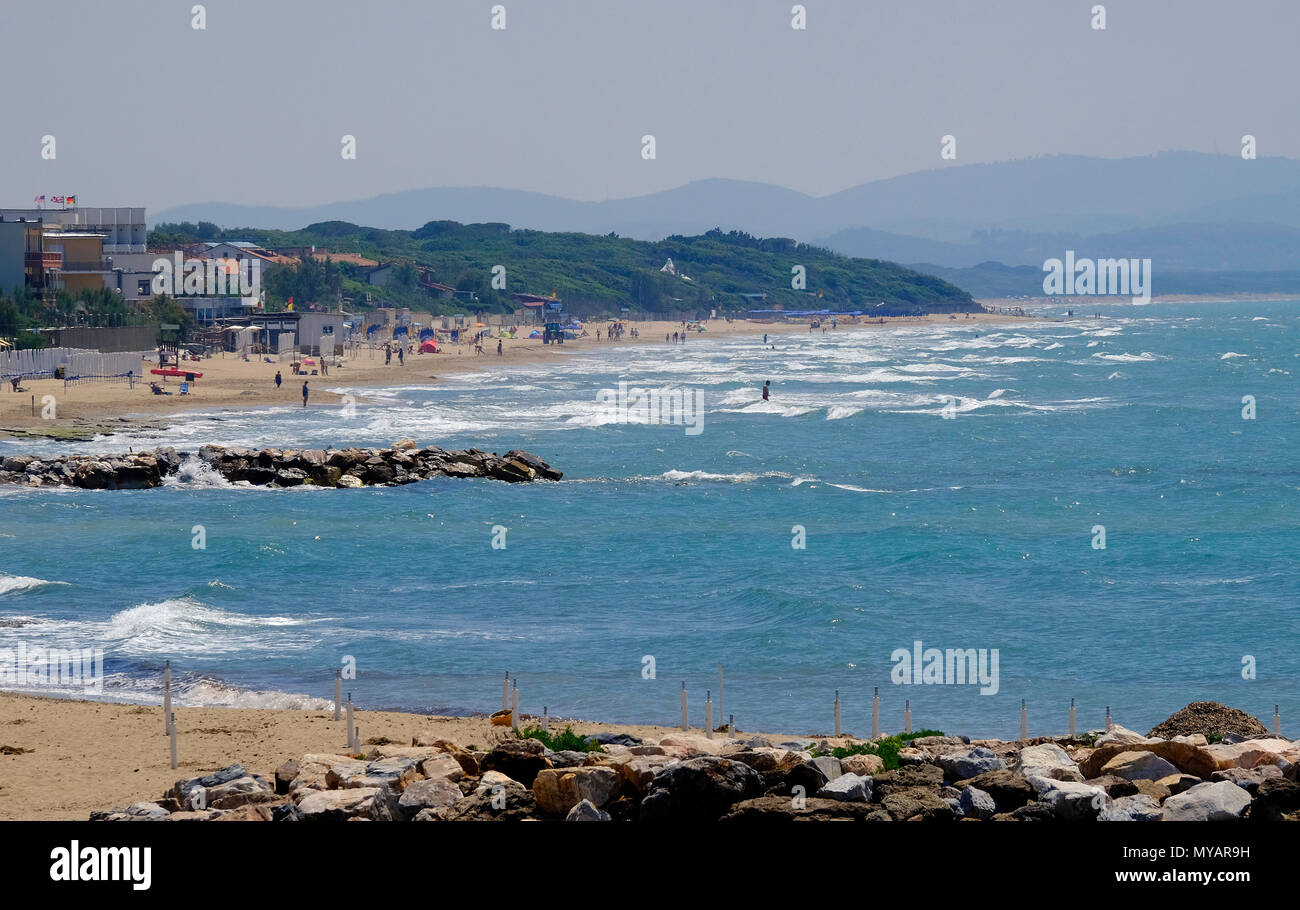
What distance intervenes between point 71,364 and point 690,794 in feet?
183

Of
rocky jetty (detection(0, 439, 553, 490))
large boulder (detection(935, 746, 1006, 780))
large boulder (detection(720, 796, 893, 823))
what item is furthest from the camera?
rocky jetty (detection(0, 439, 553, 490))

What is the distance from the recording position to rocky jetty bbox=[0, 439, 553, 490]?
1558 inches

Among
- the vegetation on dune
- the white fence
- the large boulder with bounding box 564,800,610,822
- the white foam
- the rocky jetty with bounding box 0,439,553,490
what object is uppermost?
the white fence

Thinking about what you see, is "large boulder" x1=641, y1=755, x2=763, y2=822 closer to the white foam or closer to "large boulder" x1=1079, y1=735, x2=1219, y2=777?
"large boulder" x1=1079, y1=735, x2=1219, y2=777

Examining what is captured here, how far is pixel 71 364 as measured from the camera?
61312mm

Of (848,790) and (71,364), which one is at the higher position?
(71,364)

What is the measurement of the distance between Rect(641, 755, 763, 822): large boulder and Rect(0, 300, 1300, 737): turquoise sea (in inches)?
291

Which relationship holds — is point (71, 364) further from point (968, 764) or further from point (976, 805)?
point (976, 805)

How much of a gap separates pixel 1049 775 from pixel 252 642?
14.4 m

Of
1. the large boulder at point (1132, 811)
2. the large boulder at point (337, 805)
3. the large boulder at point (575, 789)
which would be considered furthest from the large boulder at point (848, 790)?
the large boulder at point (337, 805)

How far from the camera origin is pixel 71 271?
265 feet

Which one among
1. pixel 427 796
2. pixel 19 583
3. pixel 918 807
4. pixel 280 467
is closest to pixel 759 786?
pixel 918 807

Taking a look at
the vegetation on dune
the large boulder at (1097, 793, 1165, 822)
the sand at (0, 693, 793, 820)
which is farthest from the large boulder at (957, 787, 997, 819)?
the sand at (0, 693, 793, 820)
